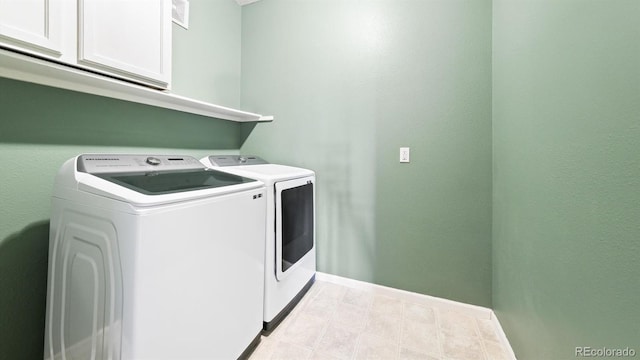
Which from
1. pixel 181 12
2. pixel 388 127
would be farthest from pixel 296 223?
pixel 181 12

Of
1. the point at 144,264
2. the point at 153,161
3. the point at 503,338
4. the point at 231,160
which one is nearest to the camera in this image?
the point at 144,264

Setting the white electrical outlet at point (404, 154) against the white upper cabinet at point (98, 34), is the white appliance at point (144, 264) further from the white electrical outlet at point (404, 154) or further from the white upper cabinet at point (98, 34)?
the white electrical outlet at point (404, 154)

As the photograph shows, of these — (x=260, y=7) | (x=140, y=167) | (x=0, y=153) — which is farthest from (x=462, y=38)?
(x=0, y=153)

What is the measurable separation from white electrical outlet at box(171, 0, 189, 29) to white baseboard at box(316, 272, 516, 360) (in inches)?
88.3

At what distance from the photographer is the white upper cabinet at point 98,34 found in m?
0.82

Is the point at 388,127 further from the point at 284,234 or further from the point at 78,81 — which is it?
the point at 78,81

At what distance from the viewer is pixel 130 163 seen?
115 cm

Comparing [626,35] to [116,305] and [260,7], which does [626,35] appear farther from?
[260,7]

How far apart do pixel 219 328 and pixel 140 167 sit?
2.75ft

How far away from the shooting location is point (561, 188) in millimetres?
856

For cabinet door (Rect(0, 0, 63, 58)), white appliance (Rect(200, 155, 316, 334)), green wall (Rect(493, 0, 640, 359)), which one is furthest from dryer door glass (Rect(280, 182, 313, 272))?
green wall (Rect(493, 0, 640, 359))

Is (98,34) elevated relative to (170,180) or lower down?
elevated

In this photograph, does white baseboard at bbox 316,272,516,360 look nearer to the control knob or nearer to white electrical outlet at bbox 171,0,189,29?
the control knob

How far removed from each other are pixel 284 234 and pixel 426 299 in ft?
3.83
